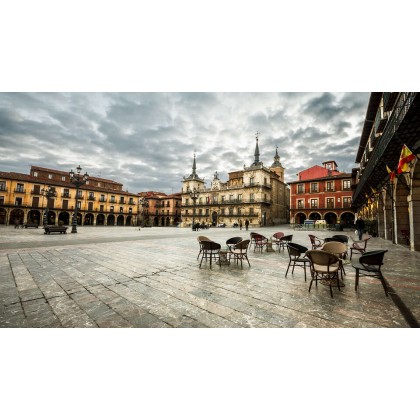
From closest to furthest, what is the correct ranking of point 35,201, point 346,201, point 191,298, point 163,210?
point 191,298 → point 346,201 → point 35,201 → point 163,210

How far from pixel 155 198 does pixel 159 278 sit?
5727 cm

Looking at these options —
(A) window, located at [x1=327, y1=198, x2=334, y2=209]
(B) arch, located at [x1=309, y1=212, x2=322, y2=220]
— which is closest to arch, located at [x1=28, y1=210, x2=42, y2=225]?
(B) arch, located at [x1=309, y1=212, x2=322, y2=220]

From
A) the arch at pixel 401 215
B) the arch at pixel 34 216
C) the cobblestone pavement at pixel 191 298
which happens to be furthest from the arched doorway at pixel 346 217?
the arch at pixel 34 216

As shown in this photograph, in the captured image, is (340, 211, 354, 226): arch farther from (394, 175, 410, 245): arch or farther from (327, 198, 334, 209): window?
(394, 175, 410, 245): arch

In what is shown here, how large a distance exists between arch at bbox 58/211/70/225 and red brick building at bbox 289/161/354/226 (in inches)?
1722

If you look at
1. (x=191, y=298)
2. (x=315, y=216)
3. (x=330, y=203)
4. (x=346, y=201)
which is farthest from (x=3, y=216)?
(x=346, y=201)

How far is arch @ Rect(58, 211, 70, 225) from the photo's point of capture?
137 ft

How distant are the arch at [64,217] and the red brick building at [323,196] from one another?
43748mm

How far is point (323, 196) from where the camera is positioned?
1316 inches

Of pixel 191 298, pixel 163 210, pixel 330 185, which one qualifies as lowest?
pixel 191 298

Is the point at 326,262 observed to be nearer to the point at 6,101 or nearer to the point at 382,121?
the point at 6,101

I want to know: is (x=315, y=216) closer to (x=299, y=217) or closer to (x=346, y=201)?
(x=299, y=217)

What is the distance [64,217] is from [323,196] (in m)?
48.8

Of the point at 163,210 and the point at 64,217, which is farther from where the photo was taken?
the point at 163,210
